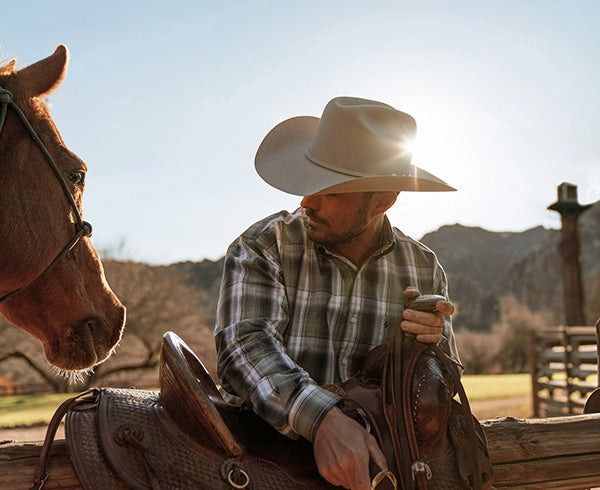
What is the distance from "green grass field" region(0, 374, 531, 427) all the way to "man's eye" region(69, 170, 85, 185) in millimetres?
14363

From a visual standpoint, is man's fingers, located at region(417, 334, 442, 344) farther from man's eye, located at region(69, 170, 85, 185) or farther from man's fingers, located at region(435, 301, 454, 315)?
man's eye, located at region(69, 170, 85, 185)

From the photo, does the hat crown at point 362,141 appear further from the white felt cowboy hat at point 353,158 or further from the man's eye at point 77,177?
the man's eye at point 77,177

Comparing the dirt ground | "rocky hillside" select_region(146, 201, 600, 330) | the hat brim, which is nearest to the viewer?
the hat brim

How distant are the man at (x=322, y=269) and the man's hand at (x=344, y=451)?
0.12 m

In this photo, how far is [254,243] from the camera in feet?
7.38

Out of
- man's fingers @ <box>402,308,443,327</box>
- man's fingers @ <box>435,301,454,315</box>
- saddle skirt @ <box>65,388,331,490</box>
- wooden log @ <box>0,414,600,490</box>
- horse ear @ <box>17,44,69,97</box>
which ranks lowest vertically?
wooden log @ <box>0,414,600,490</box>

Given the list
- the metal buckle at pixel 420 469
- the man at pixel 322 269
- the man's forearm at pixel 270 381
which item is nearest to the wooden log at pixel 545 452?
the man at pixel 322 269

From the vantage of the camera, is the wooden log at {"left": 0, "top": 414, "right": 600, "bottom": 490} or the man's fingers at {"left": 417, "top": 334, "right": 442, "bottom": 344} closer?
the man's fingers at {"left": 417, "top": 334, "right": 442, "bottom": 344}

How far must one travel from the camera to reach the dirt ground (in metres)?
13.7

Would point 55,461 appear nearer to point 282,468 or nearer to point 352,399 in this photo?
point 282,468

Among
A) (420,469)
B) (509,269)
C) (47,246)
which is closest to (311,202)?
(420,469)

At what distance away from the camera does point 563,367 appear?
14273 mm

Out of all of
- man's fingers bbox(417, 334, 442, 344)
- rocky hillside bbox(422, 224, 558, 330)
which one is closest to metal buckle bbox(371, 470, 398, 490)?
man's fingers bbox(417, 334, 442, 344)

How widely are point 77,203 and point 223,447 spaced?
1540 mm
